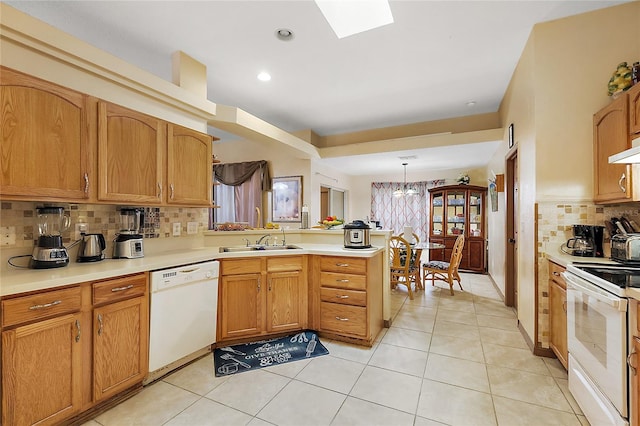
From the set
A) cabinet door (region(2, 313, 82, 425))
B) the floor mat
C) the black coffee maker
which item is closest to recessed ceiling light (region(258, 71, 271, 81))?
cabinet door (region(2, 313, 82, 425))

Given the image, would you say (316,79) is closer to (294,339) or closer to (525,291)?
(294,339)

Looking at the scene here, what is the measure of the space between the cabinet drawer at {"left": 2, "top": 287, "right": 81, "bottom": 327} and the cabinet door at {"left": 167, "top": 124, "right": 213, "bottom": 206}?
3.55ft

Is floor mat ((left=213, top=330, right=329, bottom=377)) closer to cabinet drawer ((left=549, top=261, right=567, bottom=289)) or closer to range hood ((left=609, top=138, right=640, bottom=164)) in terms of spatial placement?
cabinet drawer ((left=549, top=261, right=567, bottom=289))

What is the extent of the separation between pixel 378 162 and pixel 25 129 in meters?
4.96

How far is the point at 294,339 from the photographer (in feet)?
8.92

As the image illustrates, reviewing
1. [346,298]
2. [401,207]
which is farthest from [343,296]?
[401,207]

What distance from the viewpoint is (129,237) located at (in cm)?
225

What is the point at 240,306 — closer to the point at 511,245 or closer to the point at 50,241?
the point at 50,241

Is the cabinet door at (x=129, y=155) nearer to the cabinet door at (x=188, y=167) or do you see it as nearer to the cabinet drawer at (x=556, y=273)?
the cabinet door at (x=188, y=167)

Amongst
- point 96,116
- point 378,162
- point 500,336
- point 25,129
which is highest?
point 378,162

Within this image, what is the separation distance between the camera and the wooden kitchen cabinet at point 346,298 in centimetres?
258

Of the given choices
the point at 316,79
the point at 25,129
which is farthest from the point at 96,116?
the point at 316,79

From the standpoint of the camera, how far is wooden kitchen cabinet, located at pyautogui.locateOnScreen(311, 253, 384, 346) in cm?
258

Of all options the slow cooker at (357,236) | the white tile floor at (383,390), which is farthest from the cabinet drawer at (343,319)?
the slow cooker at (357,236)
